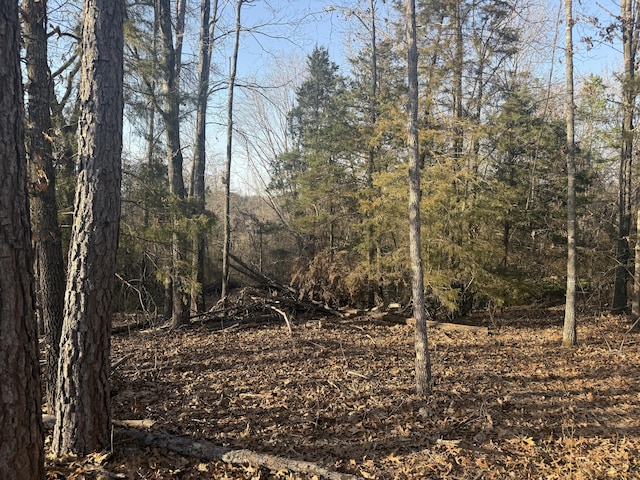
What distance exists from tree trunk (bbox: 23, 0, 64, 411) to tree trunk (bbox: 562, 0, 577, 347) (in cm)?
948

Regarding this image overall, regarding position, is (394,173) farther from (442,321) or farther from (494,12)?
(494,12)

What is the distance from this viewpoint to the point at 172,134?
11.4 metres

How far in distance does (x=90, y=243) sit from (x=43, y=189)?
2.06 m

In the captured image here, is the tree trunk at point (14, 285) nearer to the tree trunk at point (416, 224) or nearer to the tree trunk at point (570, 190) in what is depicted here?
the tree trunk at point (416, 224)

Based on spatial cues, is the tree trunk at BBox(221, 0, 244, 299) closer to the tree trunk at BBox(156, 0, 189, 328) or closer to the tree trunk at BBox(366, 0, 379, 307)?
the tree trunk at BBox(156, 0, 189, 328)

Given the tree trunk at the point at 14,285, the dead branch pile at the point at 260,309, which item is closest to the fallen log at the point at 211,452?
the tree trunk at the point at 14,285

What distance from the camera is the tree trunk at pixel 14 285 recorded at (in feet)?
8.54

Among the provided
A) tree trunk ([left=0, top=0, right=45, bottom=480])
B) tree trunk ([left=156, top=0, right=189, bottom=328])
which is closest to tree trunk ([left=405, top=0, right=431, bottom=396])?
tree trunk ([left=0, top=0, right=45, bottom=480])

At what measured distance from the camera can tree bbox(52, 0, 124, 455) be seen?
4059 mm

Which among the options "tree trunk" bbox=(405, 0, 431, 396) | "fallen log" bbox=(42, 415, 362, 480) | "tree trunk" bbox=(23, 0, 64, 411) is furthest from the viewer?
"tree trunk" bbox=(405, 0, 431, 396)

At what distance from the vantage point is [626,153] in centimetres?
1338

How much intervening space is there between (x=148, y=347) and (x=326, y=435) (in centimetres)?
556

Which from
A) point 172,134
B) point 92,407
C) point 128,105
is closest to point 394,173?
point 172,134

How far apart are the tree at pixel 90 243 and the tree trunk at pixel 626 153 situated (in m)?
13.0
